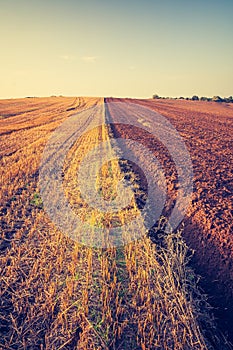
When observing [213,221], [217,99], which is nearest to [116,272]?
[213,221]

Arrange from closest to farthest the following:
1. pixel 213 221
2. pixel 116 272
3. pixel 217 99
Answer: pixel 116 272 → pixel 213 221 → pixel 217 99

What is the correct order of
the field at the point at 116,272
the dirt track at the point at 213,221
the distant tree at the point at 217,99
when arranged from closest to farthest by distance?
the field at the point at 116,272, the dirt track at the point at 213,221, the distant tree at the point at 217,99

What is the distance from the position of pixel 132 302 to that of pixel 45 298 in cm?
114

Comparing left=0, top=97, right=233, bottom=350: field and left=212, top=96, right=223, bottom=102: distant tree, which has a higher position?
left=212, top=96, right=223, bottom=102: distant tree

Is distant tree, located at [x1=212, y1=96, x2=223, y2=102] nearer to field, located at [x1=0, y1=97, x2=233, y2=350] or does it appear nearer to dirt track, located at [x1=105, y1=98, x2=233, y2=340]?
dirt track, located at [x1=105, y1=98, x2=233, y2=340]

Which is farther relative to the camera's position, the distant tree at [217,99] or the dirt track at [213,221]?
the distant tree at [217,99]

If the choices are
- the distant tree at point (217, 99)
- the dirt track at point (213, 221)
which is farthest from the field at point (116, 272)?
the distant tree at point (217, 99)

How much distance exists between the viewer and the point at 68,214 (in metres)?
6.81

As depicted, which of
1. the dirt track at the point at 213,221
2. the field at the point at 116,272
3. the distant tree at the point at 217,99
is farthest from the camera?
the distant tree at the point at 217,99

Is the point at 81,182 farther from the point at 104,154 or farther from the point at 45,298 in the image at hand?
the point at 45,298

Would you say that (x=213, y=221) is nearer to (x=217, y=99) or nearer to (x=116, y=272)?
(x=116, y=272)

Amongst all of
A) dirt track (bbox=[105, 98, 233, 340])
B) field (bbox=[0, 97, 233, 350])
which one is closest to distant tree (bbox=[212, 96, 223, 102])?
dirt track (bbox=[105, 98, 233, 340])

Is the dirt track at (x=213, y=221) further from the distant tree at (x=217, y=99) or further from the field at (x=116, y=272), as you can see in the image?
the distant tree at (x=217, y=99)

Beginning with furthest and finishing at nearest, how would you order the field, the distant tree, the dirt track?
1. the distant tree
2. the dirt track
3. the field
